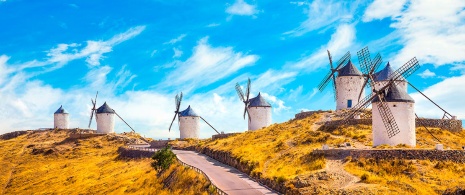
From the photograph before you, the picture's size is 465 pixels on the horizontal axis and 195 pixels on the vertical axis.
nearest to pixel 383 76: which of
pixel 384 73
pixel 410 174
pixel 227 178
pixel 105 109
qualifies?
pixel 384 73

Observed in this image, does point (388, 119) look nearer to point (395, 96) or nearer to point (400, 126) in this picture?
point (400, 126)

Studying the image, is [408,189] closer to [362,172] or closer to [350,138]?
[362,172]

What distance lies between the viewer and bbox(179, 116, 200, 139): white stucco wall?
8631 cm

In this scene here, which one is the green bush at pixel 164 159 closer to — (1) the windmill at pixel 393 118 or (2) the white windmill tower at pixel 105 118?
(1) the windmill at pixel 393 118

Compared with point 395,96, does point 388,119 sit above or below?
below

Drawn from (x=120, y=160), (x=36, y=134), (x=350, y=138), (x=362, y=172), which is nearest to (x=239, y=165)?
(x=350, y=138)

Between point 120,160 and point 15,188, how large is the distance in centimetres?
1495

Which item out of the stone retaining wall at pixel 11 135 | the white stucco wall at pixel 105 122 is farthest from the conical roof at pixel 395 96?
the stone retaining wall at pixel 11 135

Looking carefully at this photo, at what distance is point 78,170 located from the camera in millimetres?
71812

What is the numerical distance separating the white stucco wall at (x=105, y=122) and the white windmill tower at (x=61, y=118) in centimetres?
1677

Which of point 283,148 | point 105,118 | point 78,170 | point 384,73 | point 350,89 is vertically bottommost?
point 78,170

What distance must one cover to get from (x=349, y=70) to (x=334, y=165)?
1235 inches

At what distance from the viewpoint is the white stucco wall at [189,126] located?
86312 millimetres

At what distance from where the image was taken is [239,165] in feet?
159
